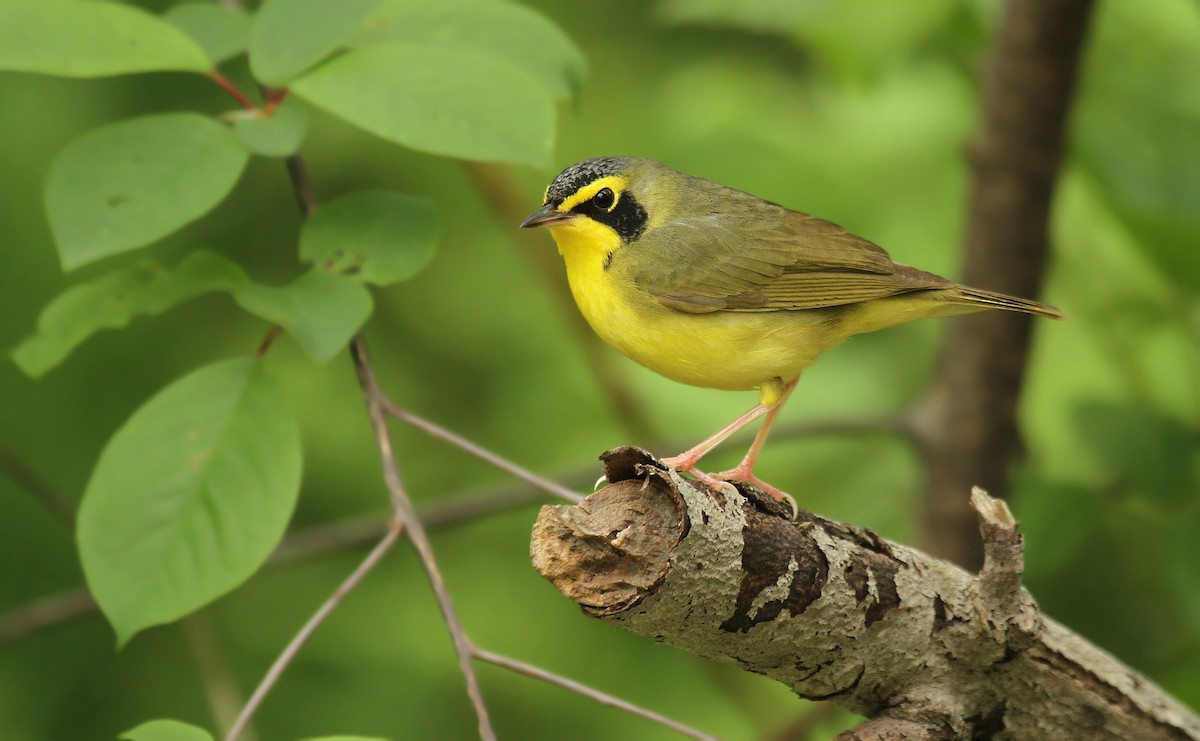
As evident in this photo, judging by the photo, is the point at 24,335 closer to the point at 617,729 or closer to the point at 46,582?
the point at 46,582

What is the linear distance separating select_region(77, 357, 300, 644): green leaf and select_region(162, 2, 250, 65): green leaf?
903 millimetres

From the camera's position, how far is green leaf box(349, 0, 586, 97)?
310 centimetres

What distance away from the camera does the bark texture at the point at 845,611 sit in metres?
2.33

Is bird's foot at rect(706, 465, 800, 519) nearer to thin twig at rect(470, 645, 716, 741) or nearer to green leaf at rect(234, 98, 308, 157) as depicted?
thin twig at rect(470, 645, 716, 741)

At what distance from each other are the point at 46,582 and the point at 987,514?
4.30 m

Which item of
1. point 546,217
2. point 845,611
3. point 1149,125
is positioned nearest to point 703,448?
point 546,217

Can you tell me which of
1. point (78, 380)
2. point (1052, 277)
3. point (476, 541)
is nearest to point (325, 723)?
point (476, 541)

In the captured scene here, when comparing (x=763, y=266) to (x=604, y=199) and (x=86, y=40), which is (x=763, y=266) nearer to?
(x=604, y=199)

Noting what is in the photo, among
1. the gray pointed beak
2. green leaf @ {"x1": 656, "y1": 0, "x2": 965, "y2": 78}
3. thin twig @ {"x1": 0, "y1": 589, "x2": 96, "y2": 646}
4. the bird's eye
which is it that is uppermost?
green leaf @ {"x1": 656, "y1": 0, "x2": 965, "y2": 78}

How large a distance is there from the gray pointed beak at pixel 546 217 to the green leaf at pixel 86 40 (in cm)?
113

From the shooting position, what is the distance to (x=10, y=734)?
501 centimetres

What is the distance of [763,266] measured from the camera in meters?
3.78

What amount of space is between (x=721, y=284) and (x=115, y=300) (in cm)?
168

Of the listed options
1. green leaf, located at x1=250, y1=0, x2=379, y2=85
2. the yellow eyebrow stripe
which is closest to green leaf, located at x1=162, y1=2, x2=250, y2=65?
green leaf, located at x1=250, y1=0, x2=379, y2=85
